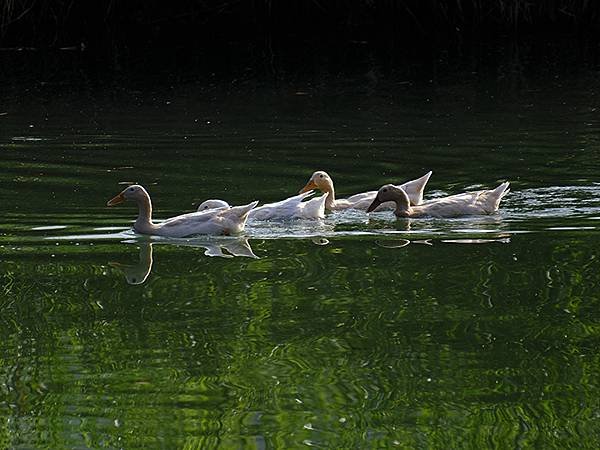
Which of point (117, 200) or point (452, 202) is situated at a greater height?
point (117, 200)

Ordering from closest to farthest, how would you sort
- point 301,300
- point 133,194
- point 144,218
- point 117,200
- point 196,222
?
1. point 301,300
2. point 196,222
3. point 144,218
4. point 133,194
5. point 117,200

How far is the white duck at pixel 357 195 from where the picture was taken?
13203 mm

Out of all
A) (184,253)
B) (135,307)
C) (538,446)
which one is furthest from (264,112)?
(538,446)

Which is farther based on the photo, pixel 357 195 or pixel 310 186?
pixel 310 186

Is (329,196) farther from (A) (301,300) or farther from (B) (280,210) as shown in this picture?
(A) (301,300)

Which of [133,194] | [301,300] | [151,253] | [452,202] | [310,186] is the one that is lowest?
[301,300]

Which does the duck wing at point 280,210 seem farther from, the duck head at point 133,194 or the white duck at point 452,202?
the duck head at point 133,194

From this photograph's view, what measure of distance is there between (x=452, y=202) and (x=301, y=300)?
3768mm

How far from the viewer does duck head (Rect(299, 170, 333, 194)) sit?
13.4 metres

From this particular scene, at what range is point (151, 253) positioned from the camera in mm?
11156

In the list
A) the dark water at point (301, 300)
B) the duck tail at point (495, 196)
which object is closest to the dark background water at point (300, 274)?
the dark water at point (301, 300)

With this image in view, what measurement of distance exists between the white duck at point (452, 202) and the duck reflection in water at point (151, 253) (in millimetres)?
1608

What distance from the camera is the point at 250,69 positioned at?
80.5 ft

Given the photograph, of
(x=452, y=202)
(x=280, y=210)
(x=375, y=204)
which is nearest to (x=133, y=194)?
(x=280, y=210)
